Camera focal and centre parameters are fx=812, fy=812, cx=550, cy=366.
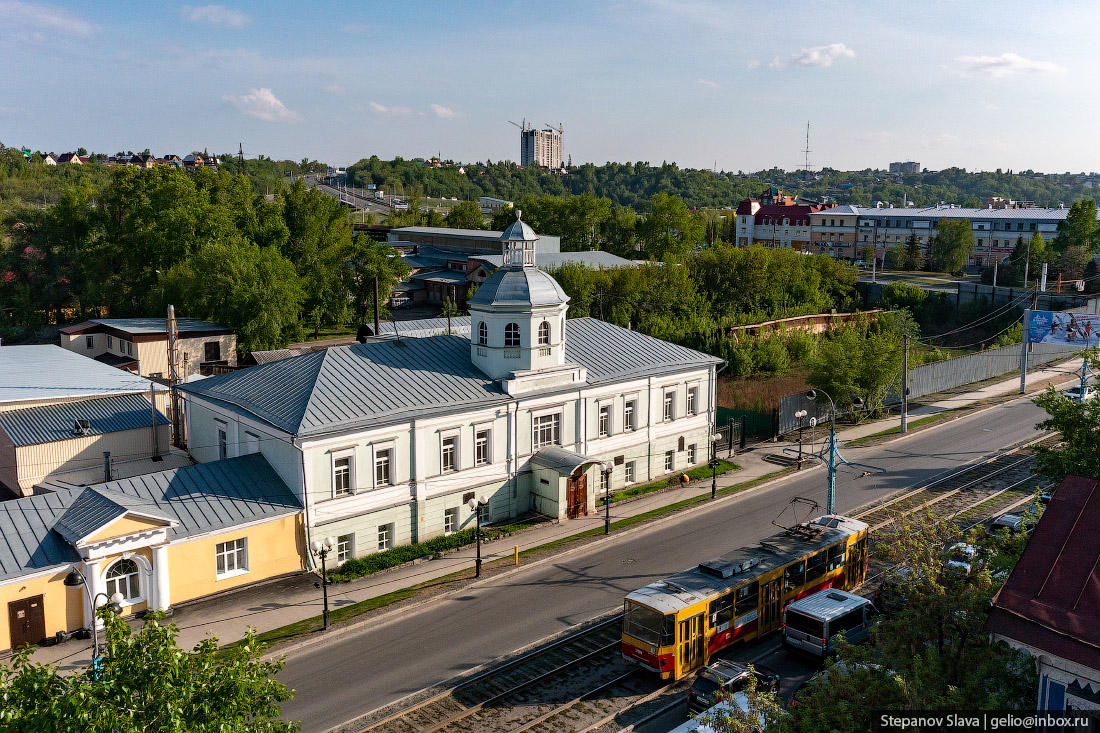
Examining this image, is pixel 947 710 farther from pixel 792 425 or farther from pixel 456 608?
pixel 792 425

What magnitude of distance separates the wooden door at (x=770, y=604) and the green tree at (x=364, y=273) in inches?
2110

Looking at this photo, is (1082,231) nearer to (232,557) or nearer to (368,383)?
(368,383)

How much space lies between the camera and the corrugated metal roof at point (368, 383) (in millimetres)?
28547

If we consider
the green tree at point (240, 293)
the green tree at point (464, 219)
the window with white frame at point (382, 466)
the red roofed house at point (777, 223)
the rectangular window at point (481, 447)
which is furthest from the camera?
the red roofed house at point (777, 223)

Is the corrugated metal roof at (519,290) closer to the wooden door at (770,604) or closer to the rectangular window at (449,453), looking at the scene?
the rectangular window at (449,453)

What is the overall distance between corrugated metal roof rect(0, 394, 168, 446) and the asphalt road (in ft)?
54.3

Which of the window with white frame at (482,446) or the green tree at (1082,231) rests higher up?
the green tree at (1082,231)

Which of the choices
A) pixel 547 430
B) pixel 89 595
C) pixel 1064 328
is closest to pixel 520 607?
pixel 547 430

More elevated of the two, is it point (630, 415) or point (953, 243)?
point (953, 243)

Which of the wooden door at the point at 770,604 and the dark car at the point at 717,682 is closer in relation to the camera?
the dark car at the point at 717,682

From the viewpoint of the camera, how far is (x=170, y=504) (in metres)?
25.9

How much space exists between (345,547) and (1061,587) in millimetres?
22588

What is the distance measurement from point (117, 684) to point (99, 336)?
1925 inches

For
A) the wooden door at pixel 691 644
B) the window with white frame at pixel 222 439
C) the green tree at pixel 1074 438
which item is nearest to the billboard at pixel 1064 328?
the green tree at pixel 1074 438
